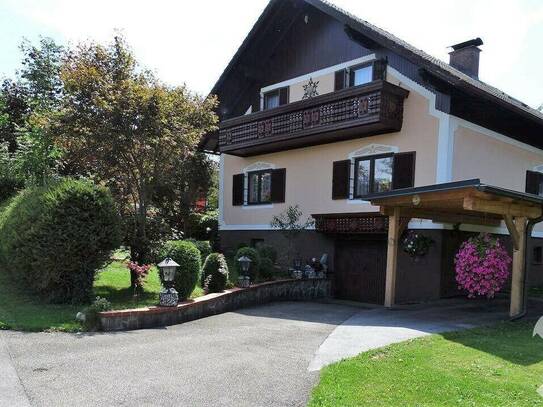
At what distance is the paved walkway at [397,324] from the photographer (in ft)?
25.2

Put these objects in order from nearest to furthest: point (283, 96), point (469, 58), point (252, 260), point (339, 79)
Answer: point (252, 260) → point (339, 79) → point (283, 96) → point (469, 58)

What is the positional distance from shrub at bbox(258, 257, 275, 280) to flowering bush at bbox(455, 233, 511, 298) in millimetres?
5247

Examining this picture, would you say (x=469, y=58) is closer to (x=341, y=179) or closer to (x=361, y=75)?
(x=361, y=75)

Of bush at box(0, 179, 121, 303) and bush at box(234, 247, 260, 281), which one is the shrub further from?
bush at box(0, 179, 121, 303)

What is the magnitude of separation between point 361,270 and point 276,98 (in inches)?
287

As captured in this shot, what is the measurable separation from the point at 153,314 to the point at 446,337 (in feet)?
17.0

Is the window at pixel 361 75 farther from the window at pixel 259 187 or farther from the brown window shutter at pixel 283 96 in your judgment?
the window at pixel 259 187

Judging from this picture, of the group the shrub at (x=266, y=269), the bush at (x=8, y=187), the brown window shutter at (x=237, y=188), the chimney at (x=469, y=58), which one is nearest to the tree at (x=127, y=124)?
the shrub at (x=266, y=269)

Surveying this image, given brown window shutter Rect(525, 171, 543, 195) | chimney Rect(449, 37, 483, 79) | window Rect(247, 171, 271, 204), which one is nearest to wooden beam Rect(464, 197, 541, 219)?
brown window shutter Rect(525, 171, 543, 195)

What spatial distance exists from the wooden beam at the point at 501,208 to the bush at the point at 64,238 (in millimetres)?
7118

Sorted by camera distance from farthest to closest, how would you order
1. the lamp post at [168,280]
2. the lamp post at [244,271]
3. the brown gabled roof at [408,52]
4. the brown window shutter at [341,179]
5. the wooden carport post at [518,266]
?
the brown window shutter at [341,179] < the lamp post at [244,271] < the brown gabled roof at [408,52] < the wooden carport post at [518,266] < the lamp post at [168,280]

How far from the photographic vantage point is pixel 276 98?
62.2 feet

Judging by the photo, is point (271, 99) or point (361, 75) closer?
point (361, 75)

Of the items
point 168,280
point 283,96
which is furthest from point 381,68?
point 168,280
